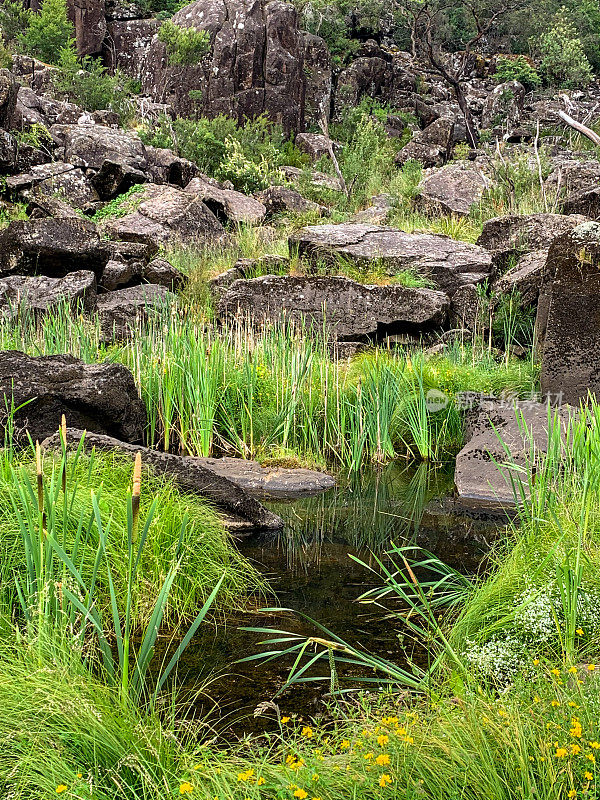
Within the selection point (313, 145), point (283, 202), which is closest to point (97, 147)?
point (283, 202)

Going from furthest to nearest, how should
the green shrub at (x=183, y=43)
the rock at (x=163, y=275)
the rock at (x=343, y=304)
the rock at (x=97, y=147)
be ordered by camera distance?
1. the green shrub at (x=183, y=43)
2. the rock at (x=97, y=147)
3. the rock at (x=163, y=275)
4. the rock at (x=343, y=304)

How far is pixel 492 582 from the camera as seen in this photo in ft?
12.4

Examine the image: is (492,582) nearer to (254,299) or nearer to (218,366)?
(218,366)

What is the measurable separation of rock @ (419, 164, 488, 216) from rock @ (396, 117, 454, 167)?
5854 mm

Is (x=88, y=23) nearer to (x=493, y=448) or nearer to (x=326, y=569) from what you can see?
(x=493, y=448)

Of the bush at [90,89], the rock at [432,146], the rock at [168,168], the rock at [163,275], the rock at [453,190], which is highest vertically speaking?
the bush at [90,89]

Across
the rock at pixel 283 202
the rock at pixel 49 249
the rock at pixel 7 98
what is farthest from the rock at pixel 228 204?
the rock at pixel 49 249

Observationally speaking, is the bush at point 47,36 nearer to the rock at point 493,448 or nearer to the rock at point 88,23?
the rock at point 88,23

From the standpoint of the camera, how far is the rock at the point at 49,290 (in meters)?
10.8

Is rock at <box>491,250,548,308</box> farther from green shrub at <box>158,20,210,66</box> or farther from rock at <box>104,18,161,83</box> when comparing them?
rock at <box>104,18,161,83</box>

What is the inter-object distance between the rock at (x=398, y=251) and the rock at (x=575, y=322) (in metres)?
3.65

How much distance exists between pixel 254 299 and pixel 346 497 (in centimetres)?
573

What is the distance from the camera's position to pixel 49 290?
1113 centimetres

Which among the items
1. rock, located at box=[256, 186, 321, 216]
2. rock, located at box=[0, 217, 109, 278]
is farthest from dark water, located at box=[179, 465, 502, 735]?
rock, located at box=[256, 186, 321, 216]
